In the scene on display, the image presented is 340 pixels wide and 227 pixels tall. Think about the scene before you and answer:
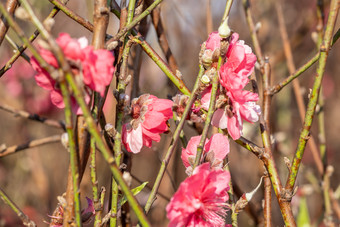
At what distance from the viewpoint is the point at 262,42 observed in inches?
101

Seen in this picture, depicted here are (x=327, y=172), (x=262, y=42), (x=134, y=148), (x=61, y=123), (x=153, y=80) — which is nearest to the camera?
(x=134, y=148)

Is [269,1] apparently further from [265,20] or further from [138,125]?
[138,125]

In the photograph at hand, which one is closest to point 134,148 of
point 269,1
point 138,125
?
point 138,125

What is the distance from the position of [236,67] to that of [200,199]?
24cm

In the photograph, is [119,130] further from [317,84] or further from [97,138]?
[317,84]

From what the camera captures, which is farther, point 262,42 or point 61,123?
point 262,42

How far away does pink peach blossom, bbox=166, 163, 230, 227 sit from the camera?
658 mm

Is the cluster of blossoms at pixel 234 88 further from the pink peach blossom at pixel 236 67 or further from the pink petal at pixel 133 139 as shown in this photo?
the pink petal at pixel 133 139

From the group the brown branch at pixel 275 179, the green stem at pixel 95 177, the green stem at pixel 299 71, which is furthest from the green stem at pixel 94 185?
the green stem at pixel 299 71

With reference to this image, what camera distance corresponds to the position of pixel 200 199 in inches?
27.4

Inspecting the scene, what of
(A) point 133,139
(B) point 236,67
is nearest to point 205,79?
(B) point 236,67

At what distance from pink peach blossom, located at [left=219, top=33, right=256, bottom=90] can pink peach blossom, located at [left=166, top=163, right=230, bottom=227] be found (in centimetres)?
15

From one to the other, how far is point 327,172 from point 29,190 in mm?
2076

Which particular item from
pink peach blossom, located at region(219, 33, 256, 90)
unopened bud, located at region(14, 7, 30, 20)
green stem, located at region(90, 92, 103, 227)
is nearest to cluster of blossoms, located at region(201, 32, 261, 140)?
pink peach blossom, located at region(219, 33, 256, 90)
